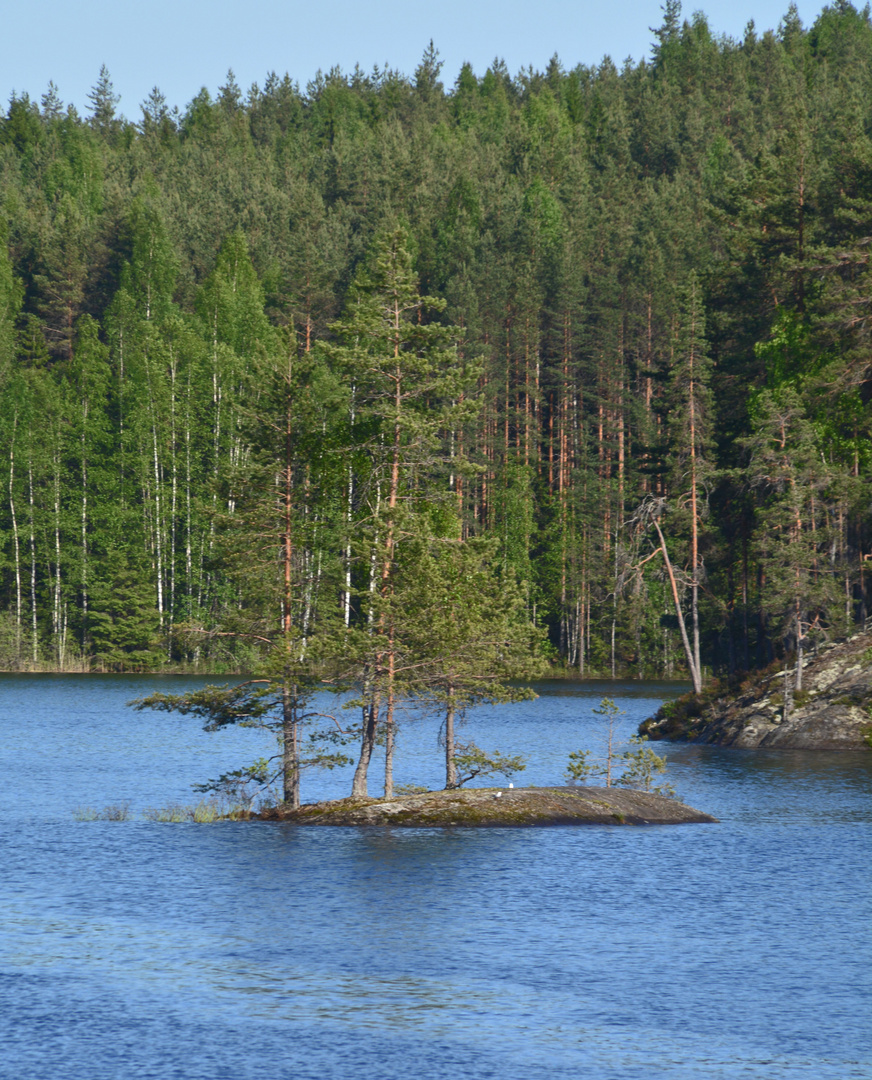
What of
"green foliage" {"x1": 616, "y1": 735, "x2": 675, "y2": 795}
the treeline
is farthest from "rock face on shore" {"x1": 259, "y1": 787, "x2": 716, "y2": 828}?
the treeline

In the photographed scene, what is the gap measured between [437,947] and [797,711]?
3472 centimetres

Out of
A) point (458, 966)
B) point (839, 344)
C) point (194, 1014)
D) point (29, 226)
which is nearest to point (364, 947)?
point (458, 966)

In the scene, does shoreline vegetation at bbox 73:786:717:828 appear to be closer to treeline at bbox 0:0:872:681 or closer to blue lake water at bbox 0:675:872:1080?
blue lake water at bbox 0:675:872:1080

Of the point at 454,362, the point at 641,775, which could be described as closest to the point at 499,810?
the point at 641,775

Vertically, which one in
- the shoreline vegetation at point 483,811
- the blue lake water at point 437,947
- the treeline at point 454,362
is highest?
the treeline at point 454,362

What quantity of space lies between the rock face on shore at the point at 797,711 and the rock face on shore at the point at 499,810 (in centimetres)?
1968

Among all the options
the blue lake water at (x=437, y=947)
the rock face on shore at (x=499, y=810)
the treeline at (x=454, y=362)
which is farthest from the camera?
the treeline at (x=454, y=362)

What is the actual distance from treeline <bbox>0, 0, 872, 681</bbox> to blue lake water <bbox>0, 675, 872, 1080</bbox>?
22.9 feet

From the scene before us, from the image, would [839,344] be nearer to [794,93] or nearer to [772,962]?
[772,962]

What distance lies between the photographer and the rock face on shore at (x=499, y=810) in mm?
32125

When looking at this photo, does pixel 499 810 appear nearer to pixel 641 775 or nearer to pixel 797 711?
pixel 641 775

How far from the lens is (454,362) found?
45.6 meters

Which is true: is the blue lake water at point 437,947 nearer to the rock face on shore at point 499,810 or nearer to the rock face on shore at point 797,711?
the rock face on shore at point 499,810

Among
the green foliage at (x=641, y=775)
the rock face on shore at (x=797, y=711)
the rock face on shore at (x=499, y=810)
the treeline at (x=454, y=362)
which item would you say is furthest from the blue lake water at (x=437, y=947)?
the rock face on shore at (x=797, y=711)
